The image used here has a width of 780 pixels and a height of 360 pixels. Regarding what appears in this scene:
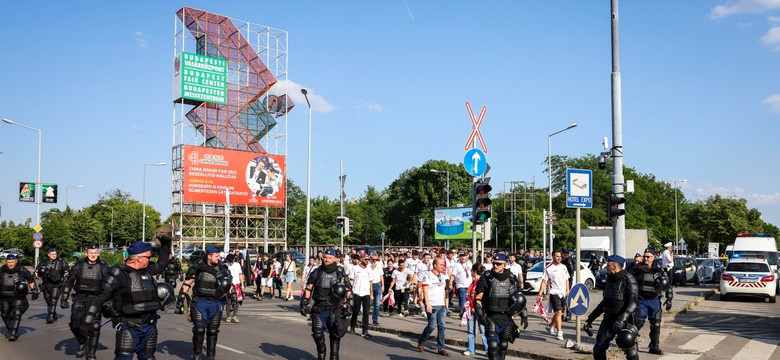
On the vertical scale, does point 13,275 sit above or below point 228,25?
below

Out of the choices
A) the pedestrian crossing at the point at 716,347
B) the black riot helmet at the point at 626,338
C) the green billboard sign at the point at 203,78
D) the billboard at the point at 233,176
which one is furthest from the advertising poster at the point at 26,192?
the black riot helmet at the point at 626,338

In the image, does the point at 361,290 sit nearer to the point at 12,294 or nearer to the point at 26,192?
the point at 12,294

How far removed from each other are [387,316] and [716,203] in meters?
82.8

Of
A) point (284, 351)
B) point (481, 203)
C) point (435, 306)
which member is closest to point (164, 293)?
point (284, 351)

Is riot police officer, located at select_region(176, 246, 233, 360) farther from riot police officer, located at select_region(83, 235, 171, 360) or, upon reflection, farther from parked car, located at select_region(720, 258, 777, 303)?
parked car, located at select_region(720, 258, 777, 303)

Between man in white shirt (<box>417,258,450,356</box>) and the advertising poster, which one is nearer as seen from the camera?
man in white shirt (<box>417,258,450,356</box>)

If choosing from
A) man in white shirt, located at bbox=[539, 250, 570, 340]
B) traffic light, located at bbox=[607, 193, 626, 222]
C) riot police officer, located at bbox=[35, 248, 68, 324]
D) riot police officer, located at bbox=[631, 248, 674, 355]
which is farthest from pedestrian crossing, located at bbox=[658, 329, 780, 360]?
riot police officer, located at bbox=[35, 248, 68, 324]

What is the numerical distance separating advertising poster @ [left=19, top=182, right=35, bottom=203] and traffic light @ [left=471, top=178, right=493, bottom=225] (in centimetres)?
3681

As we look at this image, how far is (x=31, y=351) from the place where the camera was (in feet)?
39.7

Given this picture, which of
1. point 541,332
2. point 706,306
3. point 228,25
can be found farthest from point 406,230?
point 541,332

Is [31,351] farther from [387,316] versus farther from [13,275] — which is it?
[387,316]

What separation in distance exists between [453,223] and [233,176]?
53.7 feet

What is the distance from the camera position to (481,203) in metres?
14.4

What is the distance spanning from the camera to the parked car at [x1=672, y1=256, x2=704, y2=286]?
109ft
